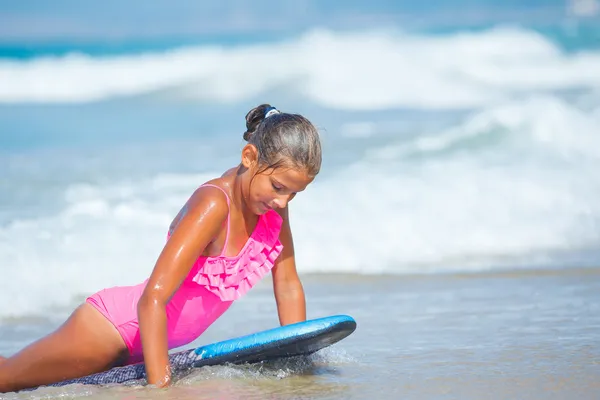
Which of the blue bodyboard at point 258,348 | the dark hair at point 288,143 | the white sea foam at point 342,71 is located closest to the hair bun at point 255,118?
the dark hair at point 288,143

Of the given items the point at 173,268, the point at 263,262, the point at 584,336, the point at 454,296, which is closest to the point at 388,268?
the point at 454,296

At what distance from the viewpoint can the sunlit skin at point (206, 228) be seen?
3.23 meters

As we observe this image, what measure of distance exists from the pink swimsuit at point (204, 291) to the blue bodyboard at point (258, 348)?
4.7 inches

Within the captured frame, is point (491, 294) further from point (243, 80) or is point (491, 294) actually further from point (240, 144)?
point (243, 80)

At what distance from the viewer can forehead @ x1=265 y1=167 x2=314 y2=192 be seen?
3254mm

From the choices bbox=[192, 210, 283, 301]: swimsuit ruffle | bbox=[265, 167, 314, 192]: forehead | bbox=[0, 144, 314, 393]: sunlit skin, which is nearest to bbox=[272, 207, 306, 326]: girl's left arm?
bbox=[0, 144, 314, 393]: sunlit skin

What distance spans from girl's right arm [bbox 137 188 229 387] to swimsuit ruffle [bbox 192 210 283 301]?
0.18 m

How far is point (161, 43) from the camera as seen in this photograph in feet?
80.5

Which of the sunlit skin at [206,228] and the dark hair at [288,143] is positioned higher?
the dark hair at [288,143]

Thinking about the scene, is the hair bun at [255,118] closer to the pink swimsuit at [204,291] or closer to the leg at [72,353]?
the pink swimsuit at [204,291]

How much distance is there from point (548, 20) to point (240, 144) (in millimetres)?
13662

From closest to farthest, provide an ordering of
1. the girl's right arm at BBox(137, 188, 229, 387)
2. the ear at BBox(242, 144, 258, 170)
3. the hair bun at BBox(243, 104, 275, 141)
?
1. the girl's right arm at BBox(137, 188, 229, 387)
2. the ear at BBox(242, 144, 258, 170)
3. the hair bun at BBox(243, 104, 275, 141)

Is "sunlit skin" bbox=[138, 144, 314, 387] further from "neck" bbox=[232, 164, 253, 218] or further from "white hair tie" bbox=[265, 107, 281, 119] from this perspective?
"white hair tie" bbox=[265, 107, 281, 119]

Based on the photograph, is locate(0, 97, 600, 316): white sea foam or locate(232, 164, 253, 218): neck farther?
locate(0, 97, 600, 316): white sea foam
